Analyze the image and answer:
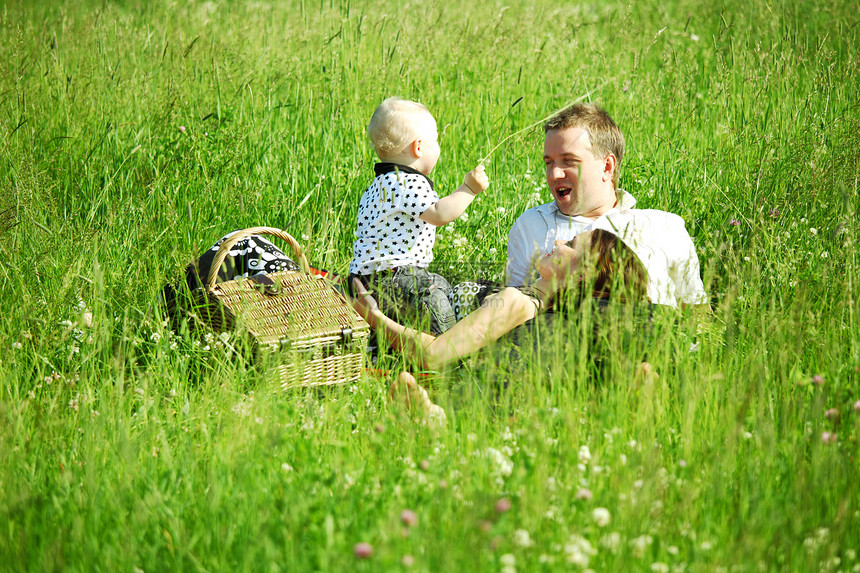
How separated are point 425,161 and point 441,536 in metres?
2.45

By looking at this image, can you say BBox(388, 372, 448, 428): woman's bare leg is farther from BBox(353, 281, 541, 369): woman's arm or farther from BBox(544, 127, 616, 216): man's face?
BBox(544, 127, 616, 216): man's face

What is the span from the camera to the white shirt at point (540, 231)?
3.43 metres

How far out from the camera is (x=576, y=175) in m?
3.43

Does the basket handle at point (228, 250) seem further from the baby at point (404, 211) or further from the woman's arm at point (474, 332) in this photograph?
the woman's arm at point (474, 332)

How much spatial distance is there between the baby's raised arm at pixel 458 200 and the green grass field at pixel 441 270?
30 cm

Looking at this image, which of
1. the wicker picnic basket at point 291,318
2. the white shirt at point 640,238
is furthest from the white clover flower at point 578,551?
the white shirt at point 640,238

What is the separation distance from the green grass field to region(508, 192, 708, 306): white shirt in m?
0.17

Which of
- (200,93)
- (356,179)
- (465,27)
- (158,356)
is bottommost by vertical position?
(158,356)

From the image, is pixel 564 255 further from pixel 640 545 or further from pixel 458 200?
pixel 640 545

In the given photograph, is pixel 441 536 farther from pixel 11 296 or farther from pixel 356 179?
pixel 356 179

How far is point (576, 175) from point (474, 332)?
954mm

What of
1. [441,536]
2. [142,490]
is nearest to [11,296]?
[142,490]

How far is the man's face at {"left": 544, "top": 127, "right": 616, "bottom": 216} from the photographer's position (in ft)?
11.3

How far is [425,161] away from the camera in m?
3.75
